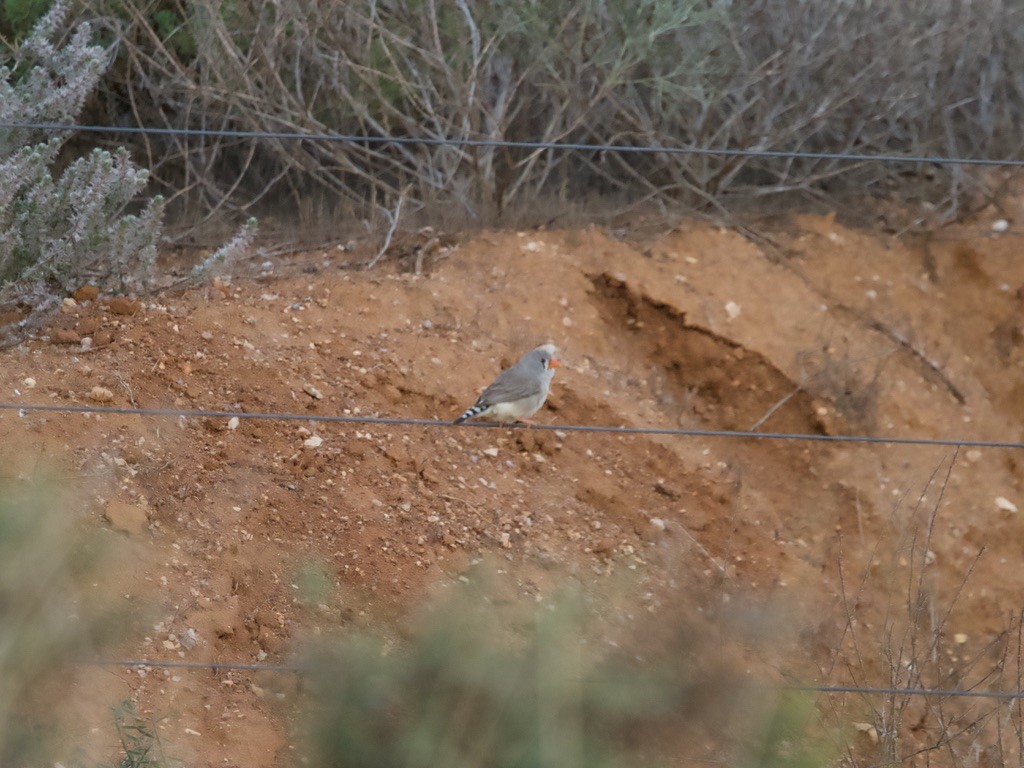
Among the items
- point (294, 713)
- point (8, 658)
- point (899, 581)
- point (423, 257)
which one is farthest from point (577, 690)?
point (423, 257)

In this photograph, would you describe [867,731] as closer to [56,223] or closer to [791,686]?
[791,686]

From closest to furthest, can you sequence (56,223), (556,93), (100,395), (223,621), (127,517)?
(223,621) → (127,517) → (100,395) → (56,223) → (556,93)

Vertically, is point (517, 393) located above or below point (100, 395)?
below

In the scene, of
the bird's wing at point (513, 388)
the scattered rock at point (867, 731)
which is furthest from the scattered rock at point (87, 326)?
Answer: the scattered rock at point (867, 731)

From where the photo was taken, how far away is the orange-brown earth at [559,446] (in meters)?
5.12

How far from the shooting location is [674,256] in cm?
841

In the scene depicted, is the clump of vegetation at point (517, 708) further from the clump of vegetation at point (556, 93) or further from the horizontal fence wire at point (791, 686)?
the clump of vegetation at point (556, 93)

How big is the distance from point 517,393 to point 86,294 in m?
2.54

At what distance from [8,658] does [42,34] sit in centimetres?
566

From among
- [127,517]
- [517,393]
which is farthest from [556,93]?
[127,517]

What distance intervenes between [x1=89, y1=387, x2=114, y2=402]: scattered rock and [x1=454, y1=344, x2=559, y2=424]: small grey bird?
168 cm

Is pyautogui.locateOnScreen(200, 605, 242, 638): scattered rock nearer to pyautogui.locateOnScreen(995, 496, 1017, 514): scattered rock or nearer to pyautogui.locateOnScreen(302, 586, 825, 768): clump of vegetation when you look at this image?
pyautogui.locateOnScreen(302, 586, 825, 768): clump of vegetation

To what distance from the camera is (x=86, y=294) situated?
6.45 metres

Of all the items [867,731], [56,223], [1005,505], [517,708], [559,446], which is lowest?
[1005,505]
